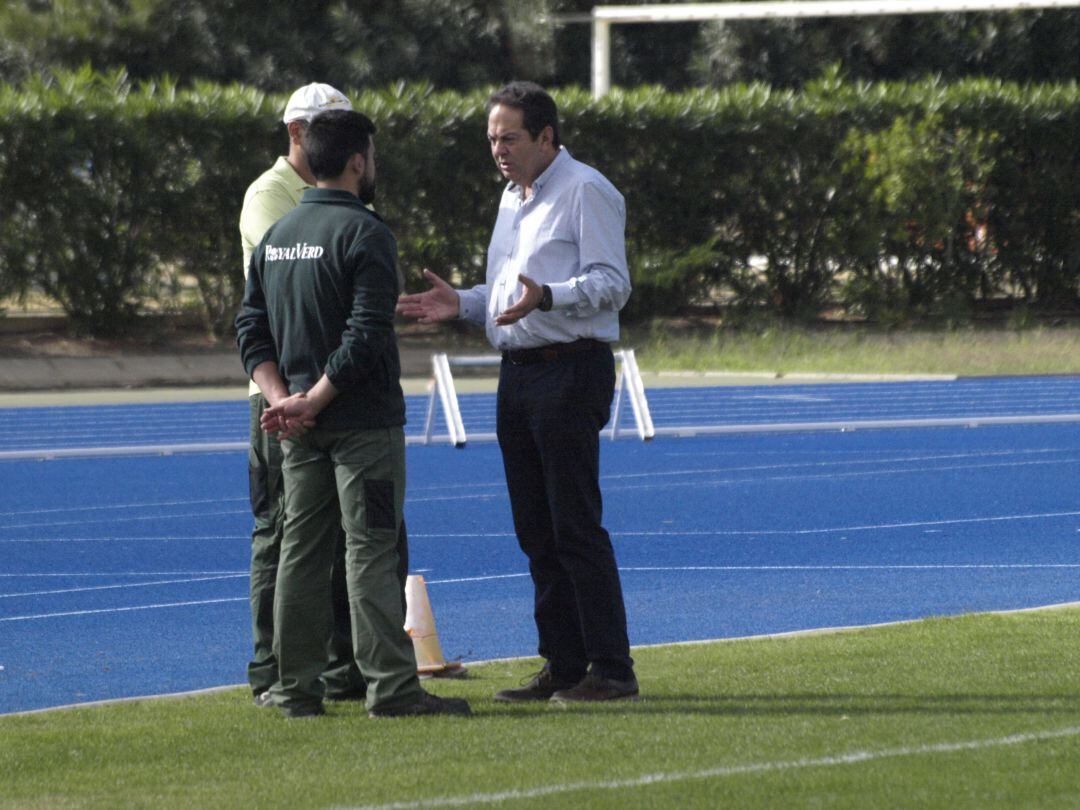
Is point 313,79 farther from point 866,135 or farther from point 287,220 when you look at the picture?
point 287,220

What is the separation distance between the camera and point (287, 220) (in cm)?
623

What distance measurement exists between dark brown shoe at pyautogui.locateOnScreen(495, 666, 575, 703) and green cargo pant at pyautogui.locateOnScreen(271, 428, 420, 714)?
521 mm

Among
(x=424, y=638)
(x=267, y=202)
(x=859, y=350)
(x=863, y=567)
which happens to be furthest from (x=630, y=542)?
(x=859, y=350)

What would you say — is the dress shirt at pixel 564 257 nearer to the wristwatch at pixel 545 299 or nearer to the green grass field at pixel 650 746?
the wristwatch at pixel 545 299

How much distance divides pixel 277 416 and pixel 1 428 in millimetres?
14093

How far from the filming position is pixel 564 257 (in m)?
6.52

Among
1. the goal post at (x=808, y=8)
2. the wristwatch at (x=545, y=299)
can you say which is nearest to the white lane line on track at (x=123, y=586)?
the wristwatch at (x=545, y=299)

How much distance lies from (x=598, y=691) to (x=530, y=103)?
79.8 inches

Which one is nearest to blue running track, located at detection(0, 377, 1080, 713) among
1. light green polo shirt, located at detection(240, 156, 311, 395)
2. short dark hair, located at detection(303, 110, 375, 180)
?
light green polo shirt, located at detection(240, 156, 311, 395)

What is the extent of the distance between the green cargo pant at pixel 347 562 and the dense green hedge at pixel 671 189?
847 inches

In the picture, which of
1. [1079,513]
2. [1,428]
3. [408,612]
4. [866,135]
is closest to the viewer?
[408,612]

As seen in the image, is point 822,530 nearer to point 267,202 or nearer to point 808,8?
point 267,202

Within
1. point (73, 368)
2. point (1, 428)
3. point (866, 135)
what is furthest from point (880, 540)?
point (866, 135)

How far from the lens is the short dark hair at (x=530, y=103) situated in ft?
21.2
